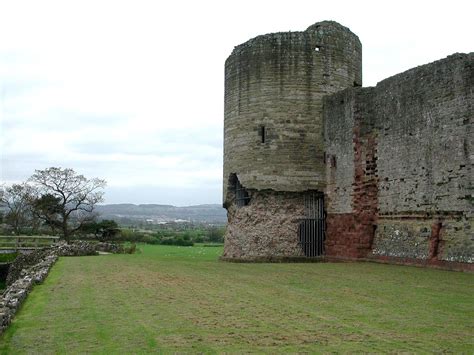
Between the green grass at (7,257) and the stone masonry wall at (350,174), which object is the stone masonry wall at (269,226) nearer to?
the stone masonry wall at (350,174)

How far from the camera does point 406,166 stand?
1697 cm

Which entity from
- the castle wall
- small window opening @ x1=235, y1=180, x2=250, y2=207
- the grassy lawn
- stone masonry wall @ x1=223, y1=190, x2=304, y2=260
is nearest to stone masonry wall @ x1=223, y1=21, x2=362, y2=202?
stone masonry wall @ x1=223, y1=190, x2=304, y2=260

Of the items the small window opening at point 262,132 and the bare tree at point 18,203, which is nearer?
the small window opening at point 262,132

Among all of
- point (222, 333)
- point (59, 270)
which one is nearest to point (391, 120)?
point (59, 270)

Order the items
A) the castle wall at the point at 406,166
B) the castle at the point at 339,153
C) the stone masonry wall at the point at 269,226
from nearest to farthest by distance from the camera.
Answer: the castle wall at the point at 406,166 → the castle at the point at 339,153 → the stone masonry wall at the point at 269,226

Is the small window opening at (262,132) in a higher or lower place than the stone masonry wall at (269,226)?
higher

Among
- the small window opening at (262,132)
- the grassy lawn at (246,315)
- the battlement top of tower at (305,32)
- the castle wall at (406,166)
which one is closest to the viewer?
the grassy lawn at (246,315)

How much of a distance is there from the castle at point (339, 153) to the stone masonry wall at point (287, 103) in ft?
0.12

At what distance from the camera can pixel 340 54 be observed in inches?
859

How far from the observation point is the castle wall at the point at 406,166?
14906 mm

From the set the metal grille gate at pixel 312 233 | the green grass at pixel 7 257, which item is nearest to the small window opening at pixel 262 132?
the metal grille gate at pixel 312 233

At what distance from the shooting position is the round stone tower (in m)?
21.0

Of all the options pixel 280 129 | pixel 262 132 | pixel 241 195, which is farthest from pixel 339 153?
pixel 241 195

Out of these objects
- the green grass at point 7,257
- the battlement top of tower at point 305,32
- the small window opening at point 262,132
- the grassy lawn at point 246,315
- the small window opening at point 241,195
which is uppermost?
the battlement top of tower at point 305,32
